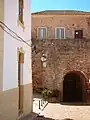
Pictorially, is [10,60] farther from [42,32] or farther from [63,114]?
[42,32]

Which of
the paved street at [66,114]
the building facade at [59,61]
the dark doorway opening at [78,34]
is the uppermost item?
the dark doorway opening at [78,34]

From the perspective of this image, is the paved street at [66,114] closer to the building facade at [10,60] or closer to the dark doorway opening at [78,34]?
the building facade at [10,60]

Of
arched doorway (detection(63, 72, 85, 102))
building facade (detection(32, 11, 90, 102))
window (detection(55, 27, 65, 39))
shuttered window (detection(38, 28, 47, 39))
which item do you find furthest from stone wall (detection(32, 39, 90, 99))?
window (detection(55, 27, 65, 39))

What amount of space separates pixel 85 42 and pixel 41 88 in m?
5.91

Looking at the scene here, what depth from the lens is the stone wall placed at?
26484 millimetres

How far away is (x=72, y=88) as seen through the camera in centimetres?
3094

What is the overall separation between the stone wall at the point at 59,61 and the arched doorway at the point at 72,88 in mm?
3279

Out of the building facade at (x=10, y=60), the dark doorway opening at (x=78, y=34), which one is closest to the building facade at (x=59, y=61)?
the dark doorway opening at (x=78, y=34)

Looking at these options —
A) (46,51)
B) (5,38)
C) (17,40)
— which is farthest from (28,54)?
(46,51)

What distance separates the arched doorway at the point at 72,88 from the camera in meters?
30.0

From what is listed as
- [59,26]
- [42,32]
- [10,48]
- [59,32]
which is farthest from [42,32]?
[10,48]

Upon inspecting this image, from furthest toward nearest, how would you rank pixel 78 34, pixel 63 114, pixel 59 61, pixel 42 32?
pixel 78 34, pixel 42 32, pixel 59 61, pixel 63 114

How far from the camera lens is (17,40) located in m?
12.1

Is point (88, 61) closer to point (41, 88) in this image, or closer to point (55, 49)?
point (55, 49)
